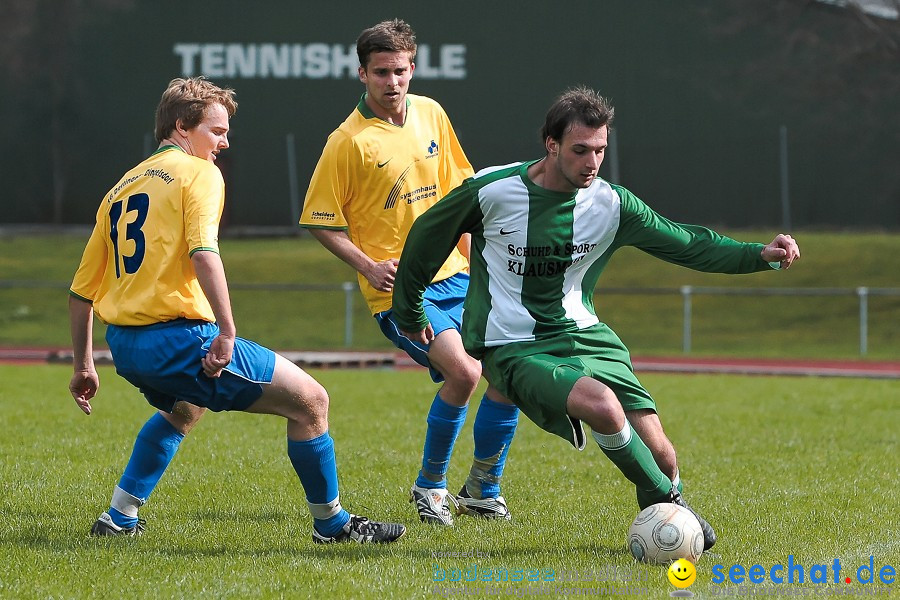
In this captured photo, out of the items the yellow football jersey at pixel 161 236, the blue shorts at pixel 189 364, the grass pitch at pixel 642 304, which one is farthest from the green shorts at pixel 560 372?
the grass pitch at pixel 642 304

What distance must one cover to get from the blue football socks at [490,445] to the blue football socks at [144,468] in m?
1.46

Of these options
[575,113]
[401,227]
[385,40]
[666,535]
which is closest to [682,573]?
[666,535]

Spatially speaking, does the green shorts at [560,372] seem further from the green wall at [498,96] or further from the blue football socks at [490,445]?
the green wall at [498,96]

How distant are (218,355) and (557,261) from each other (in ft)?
4.71

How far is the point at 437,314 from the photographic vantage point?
6133 mm

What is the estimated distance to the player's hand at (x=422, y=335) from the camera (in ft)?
18.9

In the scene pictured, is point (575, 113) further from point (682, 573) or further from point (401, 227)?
point (682, 573)

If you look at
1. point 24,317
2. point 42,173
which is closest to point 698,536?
point 24,317

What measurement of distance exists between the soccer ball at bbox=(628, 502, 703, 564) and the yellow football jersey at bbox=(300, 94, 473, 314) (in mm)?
1797

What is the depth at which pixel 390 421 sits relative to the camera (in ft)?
32.4

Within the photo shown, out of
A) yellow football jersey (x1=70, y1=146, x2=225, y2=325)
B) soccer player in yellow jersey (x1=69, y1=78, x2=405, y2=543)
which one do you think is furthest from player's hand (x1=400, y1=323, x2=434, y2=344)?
yellow football jersey (x1=70, y1=146, x2=225, y2=325)

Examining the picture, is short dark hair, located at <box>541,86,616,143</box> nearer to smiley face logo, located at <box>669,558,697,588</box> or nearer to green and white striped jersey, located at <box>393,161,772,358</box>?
green and white striped jersey, located at <box>393,161,772,358</box>

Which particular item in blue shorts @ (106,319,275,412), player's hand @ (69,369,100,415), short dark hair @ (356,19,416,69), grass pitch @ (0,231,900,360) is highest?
short dark hair @ (356,19,416,69)

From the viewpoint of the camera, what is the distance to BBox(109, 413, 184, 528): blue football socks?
5605 mm
